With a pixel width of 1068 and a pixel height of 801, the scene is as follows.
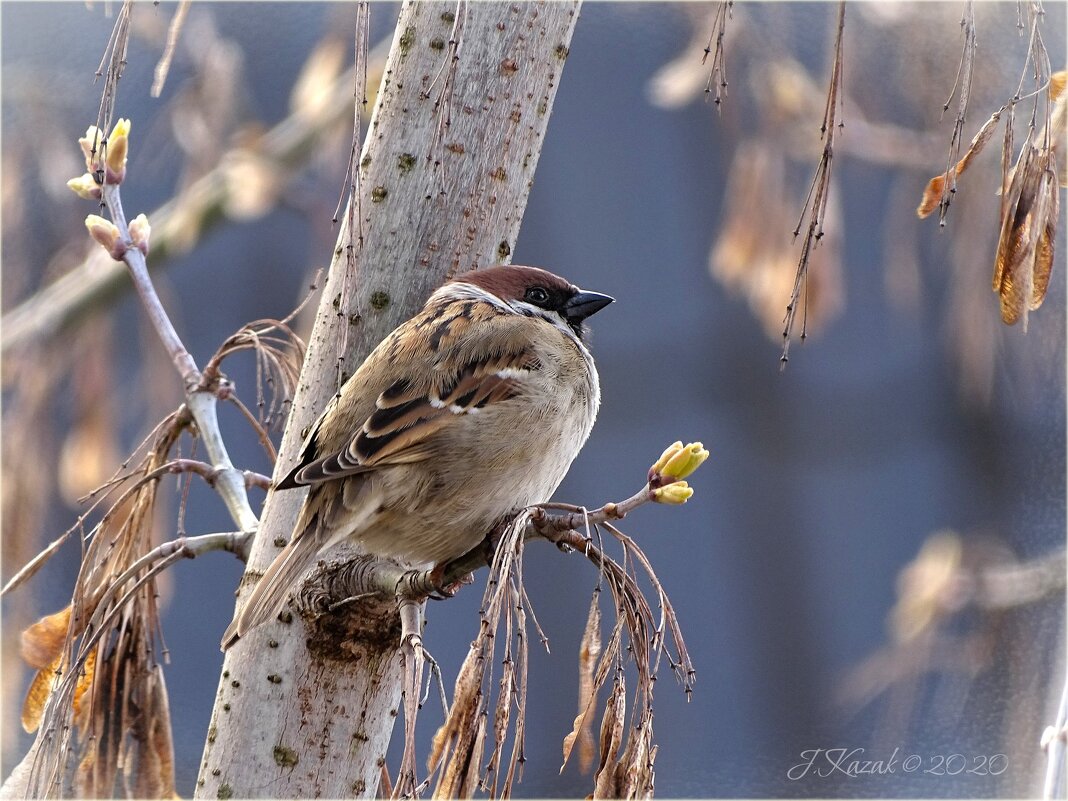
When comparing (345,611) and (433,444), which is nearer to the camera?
(345,611)

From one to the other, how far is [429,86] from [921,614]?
1763 millimetres

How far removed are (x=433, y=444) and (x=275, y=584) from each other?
359 mm

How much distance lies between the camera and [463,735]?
1.23 meters

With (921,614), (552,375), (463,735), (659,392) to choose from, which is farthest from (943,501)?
(463,735)

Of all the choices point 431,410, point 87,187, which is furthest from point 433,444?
point 87,187

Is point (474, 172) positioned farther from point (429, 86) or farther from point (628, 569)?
point (628, 569)

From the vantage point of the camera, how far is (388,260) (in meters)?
1.85

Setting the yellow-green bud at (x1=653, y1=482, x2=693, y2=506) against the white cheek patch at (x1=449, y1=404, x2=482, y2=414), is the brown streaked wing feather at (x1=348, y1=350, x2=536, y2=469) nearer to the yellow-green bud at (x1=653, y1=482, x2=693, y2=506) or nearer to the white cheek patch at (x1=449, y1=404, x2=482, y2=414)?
the white cheek patch at (x1=449, y1=404, x2=482, y2=414)

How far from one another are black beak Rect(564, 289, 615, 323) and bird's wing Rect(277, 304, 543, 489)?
0.44 metres

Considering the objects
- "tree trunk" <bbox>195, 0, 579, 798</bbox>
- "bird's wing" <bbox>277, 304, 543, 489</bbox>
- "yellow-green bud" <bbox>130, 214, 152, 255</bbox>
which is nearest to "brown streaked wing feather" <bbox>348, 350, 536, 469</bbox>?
"bird's wing" <bbox>277, 304, 543, 489</bbox>

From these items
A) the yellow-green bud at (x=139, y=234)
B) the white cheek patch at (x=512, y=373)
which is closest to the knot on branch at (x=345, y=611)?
the white cheek patch at (x=512, y=373)

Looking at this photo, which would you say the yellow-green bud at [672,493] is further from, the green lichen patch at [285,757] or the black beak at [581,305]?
the black beak at [581,305]

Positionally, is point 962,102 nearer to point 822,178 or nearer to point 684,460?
point 822,178

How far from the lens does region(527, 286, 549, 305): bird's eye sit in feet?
8.02
